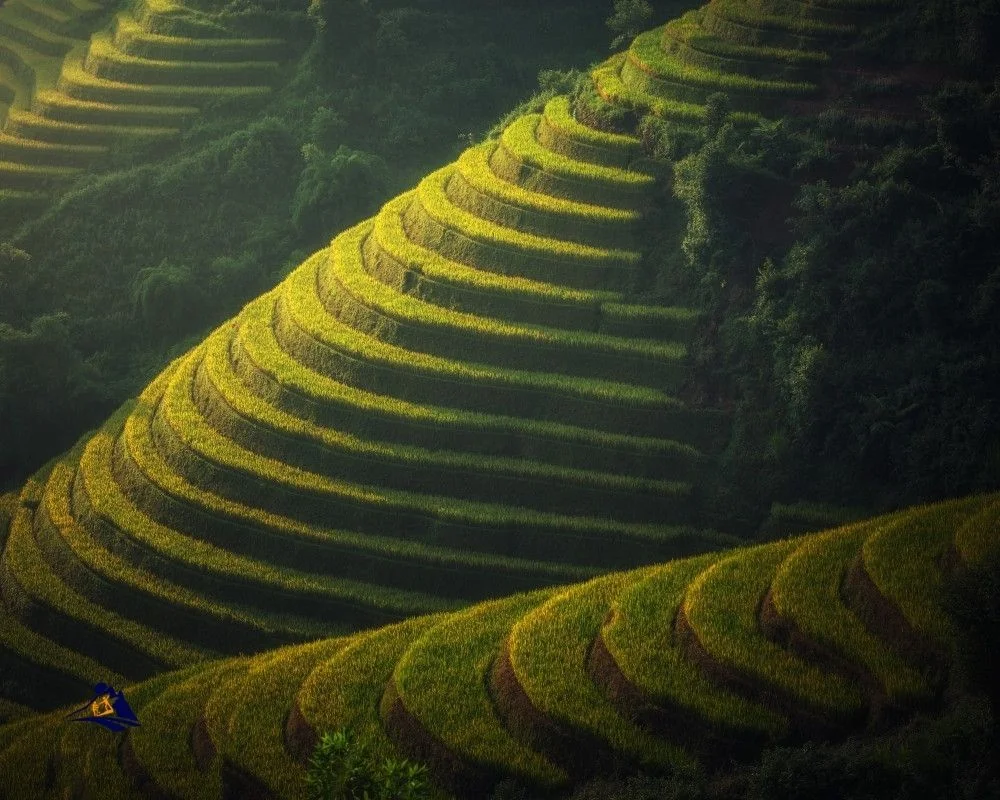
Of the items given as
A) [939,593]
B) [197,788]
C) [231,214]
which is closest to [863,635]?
[939,593]

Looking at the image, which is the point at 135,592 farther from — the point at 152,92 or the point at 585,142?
the point at 152,92

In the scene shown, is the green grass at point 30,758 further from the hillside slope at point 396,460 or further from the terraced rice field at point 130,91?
the terraced rice field at point 130,91

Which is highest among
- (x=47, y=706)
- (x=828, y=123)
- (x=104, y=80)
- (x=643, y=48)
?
(x=104, y=80)

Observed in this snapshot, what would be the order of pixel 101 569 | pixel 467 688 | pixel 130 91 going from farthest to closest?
pixel 130 91
pixel 101 569
pixel 467 688

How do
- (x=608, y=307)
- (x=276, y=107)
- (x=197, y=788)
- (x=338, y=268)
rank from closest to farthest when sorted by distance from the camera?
(x=197, y=788) → (x=608, y=307) → (x=338, y=268) → (x=276, y=107)

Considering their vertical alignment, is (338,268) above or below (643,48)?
below

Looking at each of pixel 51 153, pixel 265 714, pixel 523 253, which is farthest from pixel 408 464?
pixel 51 153

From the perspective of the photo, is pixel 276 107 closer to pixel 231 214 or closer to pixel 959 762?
pixel 231 214
